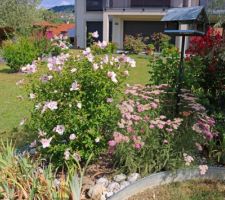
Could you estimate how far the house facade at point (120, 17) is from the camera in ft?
95.0

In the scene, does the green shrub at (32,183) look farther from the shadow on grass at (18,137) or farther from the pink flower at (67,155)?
the shadow on grass at (18,137)

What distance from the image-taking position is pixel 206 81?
6789 mm

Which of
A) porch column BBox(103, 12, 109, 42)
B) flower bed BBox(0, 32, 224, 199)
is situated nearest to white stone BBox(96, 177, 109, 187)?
flower bed BBox(0, 32, 224, 199)

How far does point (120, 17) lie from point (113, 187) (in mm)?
27701

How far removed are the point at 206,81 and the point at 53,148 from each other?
11.7 ft

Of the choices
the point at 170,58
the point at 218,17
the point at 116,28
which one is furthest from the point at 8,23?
the point at 218,17

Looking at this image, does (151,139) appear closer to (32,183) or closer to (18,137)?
(32,183)

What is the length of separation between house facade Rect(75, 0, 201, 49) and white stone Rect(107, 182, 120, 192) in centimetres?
2432

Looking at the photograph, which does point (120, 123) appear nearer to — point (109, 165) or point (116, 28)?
point (109, 165)

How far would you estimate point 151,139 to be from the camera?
14.9ft

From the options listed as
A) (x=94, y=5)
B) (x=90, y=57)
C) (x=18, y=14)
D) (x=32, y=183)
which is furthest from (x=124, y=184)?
(x=94, y=5)

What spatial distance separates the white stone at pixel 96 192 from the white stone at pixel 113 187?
0.11 meters

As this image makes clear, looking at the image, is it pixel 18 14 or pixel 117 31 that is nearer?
pixel 18 14

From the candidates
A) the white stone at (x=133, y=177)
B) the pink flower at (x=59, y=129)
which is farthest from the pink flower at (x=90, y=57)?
the white stone at (x=133, y=177)
